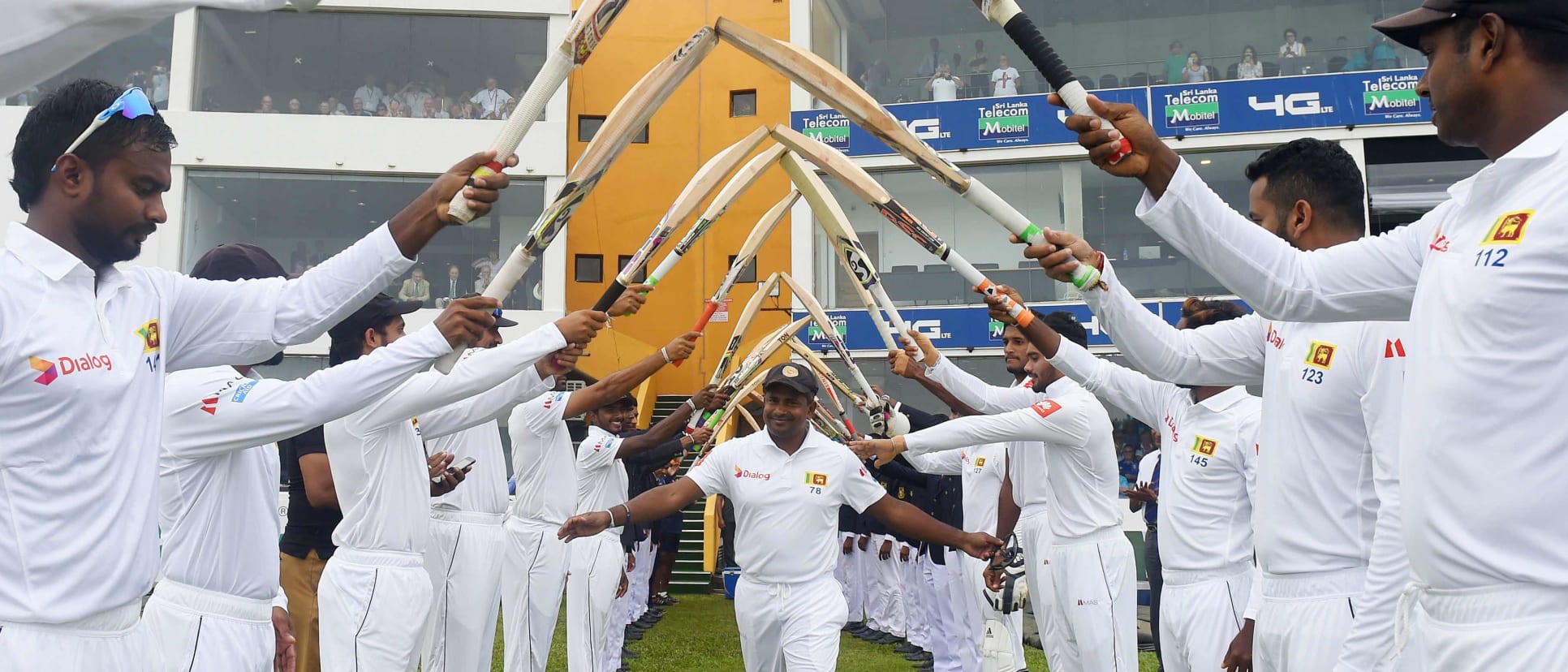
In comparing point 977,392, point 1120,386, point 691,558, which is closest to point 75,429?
point 1120,386

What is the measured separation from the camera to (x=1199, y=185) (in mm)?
2898

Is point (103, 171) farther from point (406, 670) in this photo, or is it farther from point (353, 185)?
point (353, 185)

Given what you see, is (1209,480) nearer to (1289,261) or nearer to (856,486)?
(856,486)

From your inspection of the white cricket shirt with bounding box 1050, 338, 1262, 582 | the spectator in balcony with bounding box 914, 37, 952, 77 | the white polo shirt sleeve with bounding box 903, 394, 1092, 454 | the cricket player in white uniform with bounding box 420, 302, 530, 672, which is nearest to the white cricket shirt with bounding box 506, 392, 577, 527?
the cricket player in white uniform with bounding box 420, 302, 530, 672

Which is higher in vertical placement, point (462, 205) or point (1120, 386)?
point (462, 205)

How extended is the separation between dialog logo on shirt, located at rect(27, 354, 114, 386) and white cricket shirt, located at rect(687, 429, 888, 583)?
4501mm

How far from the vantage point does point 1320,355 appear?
13.7 ft

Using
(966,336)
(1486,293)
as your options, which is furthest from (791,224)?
(1486,293)

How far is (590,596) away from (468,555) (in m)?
1.72

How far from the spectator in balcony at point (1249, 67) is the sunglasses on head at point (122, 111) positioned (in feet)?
74.2

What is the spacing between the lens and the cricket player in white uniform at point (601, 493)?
339 inches

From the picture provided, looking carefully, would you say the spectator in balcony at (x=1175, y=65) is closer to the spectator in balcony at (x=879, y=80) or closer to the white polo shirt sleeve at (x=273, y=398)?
the spectator in balcony at (x=879, y=80)

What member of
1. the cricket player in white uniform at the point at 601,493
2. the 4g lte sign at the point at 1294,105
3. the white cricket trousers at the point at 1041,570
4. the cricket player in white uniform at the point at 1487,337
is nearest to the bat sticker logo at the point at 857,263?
the cricket player in white uniform at the point at 601,493

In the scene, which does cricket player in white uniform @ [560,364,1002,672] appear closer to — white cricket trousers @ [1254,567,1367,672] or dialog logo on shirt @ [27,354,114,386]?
white cricket trousers @ [1254,567,1367,672]
